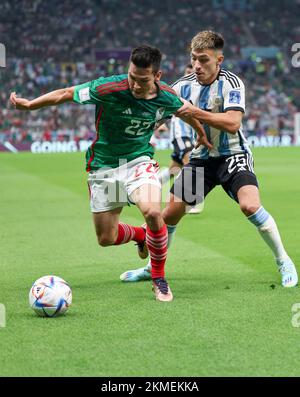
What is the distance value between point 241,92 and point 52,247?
11.5ft

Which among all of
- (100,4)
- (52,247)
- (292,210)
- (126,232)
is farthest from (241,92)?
(100,4)

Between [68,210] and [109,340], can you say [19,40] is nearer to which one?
[68,210]

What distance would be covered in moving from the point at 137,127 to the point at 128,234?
1255 mm

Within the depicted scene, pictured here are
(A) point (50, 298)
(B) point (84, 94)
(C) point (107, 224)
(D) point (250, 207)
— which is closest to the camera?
(A) point (50, 298)

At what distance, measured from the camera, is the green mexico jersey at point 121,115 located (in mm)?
6547

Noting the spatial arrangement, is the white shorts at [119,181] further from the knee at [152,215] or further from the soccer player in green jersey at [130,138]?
the knee at [152,215]

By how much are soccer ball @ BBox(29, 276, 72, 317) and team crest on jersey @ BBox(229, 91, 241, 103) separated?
2269 mm

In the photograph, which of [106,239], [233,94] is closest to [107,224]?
[106,239]

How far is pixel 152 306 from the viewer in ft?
20.3

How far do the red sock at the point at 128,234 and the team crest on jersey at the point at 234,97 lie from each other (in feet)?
5.07

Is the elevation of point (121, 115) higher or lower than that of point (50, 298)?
higher

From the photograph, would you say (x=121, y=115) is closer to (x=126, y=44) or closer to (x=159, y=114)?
(x=159, y=114)

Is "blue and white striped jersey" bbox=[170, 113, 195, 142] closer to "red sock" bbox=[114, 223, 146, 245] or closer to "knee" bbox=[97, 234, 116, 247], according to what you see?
"red sock" bbox=[114, 223, 146, 245]

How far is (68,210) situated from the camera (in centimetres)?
1373
